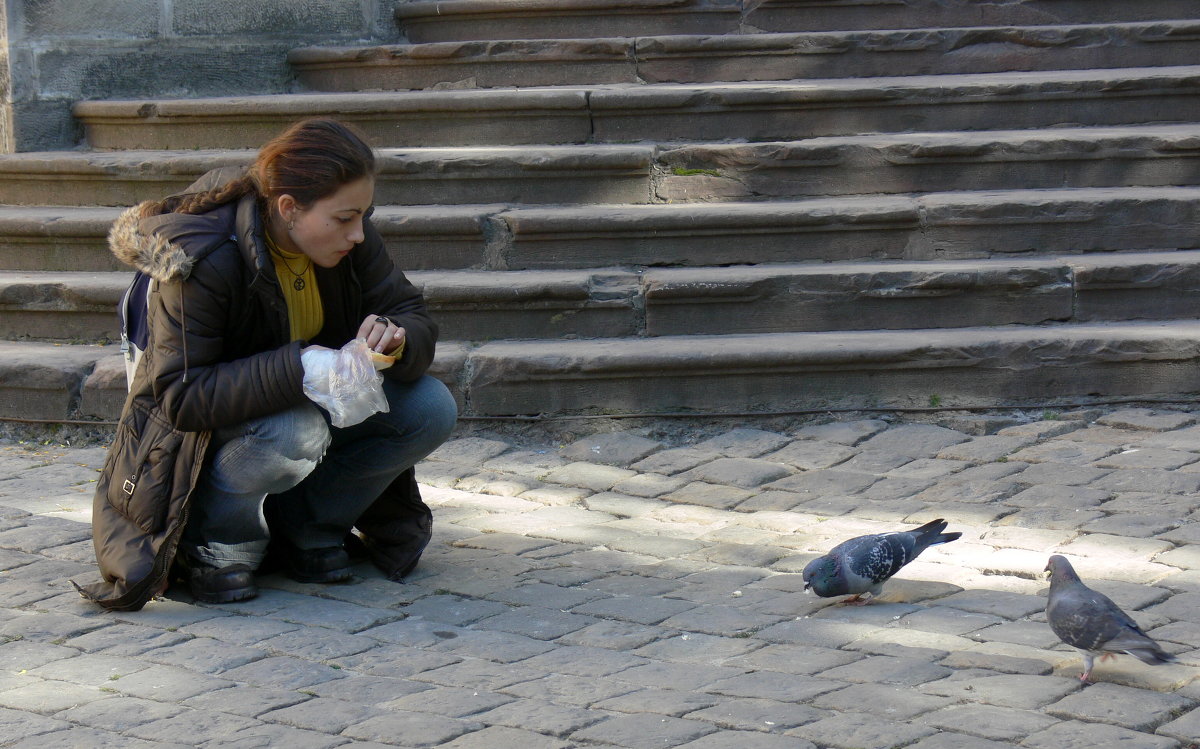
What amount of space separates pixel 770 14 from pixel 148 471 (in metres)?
4.66

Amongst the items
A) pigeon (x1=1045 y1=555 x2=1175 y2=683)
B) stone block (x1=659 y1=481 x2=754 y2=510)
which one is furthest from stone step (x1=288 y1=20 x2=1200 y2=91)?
pigeon (x1=1045 y1=555 x2=1175 y2=683)

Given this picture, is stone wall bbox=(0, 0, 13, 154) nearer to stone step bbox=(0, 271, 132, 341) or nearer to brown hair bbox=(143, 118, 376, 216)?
stone step bbox=(0, 271, 132, 341)

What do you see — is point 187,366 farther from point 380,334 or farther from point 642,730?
point 642,730

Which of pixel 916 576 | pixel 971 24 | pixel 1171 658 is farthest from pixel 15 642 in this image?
pixel 971 24

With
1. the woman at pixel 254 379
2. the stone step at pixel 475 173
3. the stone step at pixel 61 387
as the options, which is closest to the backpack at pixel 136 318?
the woman at pixel 254 379

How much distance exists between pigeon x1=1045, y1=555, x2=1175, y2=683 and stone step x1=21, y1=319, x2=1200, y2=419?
223 centimetres

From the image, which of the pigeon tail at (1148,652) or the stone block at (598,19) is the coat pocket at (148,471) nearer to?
the pigeon tail at (1148,652)

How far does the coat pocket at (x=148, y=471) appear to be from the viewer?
3.39 meters

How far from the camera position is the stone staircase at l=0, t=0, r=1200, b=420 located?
5227 millimetres

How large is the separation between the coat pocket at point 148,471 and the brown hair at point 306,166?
576 mm

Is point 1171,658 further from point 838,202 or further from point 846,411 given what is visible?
point 838,202

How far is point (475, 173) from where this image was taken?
6008mm

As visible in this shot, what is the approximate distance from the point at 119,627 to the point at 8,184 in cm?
388

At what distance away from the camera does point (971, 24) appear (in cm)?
694
